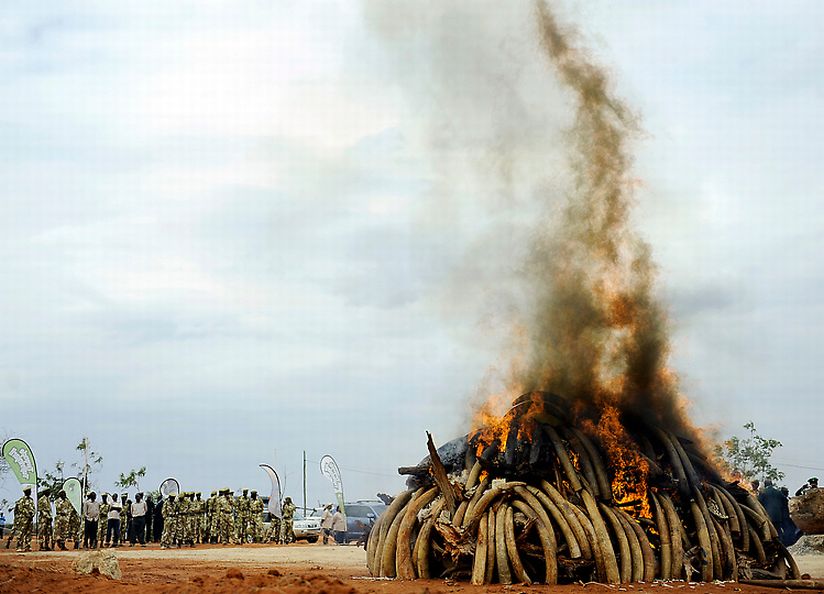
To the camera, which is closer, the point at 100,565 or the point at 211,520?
the point at 100,565

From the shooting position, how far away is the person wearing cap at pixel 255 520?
39.1 metres

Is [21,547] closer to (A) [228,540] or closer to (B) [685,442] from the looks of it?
(A) [228,540]

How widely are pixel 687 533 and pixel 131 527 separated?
2808cm

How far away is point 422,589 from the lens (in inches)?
508

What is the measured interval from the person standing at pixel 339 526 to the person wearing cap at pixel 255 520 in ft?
10.2

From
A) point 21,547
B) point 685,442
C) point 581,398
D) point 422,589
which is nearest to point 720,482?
point 685,442

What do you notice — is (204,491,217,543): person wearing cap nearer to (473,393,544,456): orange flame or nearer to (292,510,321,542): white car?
(292,510,321,542): white car

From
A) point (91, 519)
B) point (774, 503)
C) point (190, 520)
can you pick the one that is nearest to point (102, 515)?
point (91, 519)

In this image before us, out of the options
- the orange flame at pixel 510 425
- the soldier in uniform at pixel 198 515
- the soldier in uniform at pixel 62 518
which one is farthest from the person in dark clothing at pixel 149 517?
the orange flame at pixel 510 425

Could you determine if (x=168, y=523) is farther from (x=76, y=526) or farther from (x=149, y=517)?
(x=149, y=517)

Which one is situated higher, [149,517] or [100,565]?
[100,565]

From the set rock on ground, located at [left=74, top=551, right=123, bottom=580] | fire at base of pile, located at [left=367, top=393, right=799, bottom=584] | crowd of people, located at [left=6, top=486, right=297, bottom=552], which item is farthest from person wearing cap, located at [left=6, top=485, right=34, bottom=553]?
fire at base of pile, located at [left=367, top=393, right=799, bottom=584]

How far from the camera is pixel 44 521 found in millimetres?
33344

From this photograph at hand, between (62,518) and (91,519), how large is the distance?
100 centimetres
